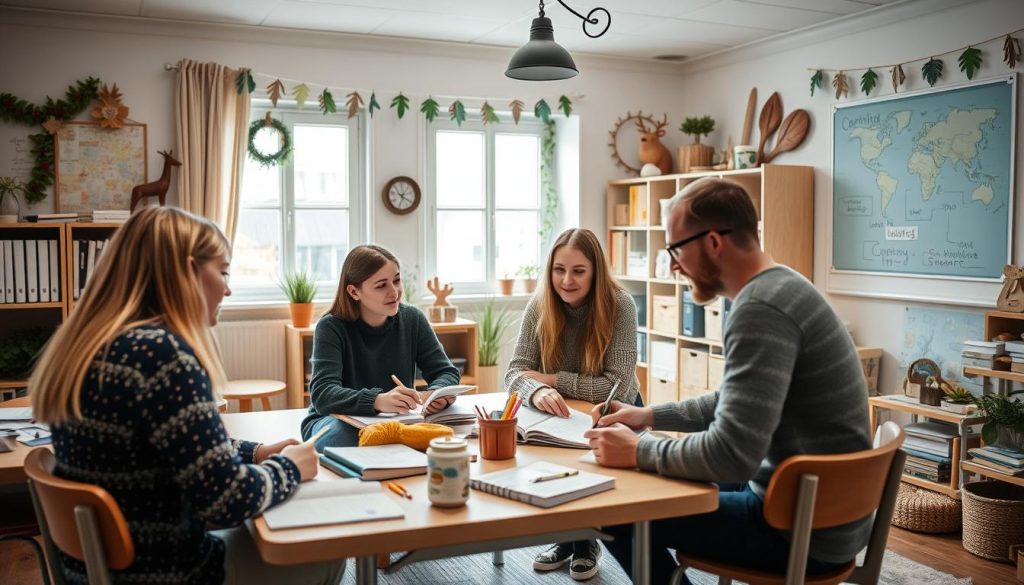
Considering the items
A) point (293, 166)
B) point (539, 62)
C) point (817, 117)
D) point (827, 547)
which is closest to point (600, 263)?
point (539, 62)

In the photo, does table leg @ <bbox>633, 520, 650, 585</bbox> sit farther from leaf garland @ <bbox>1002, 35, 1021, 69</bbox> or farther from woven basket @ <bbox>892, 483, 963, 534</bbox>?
leaf garland @ <bbox>1002, 35, 1021, 69</bbox>

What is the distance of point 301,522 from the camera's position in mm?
1516

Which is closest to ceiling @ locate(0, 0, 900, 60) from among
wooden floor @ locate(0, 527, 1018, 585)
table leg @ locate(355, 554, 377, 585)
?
wooden floor @ locate(0, 527, 1018, 585)

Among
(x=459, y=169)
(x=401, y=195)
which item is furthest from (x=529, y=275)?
(x=401, y=195)

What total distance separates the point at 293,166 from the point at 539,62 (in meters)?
2.75

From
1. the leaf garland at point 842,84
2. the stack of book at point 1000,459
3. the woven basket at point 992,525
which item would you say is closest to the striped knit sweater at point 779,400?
the woven basket at point 992,525

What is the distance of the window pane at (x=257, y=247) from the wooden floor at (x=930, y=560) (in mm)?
2188

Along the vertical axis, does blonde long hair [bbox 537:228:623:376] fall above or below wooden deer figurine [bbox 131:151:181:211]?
below

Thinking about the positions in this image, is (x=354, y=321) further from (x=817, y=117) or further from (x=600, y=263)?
(x=817, y=117)

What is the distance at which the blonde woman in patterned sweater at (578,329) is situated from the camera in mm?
2854

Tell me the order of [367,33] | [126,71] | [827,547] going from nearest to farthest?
[827,547] → [126,71] → [367,33]

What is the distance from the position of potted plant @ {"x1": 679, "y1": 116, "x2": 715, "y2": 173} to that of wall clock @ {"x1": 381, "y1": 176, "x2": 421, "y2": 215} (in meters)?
1.68

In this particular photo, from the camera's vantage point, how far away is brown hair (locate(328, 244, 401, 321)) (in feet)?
9.35

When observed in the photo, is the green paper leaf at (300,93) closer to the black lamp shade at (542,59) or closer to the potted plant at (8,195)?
the potted plant at (8,195)
